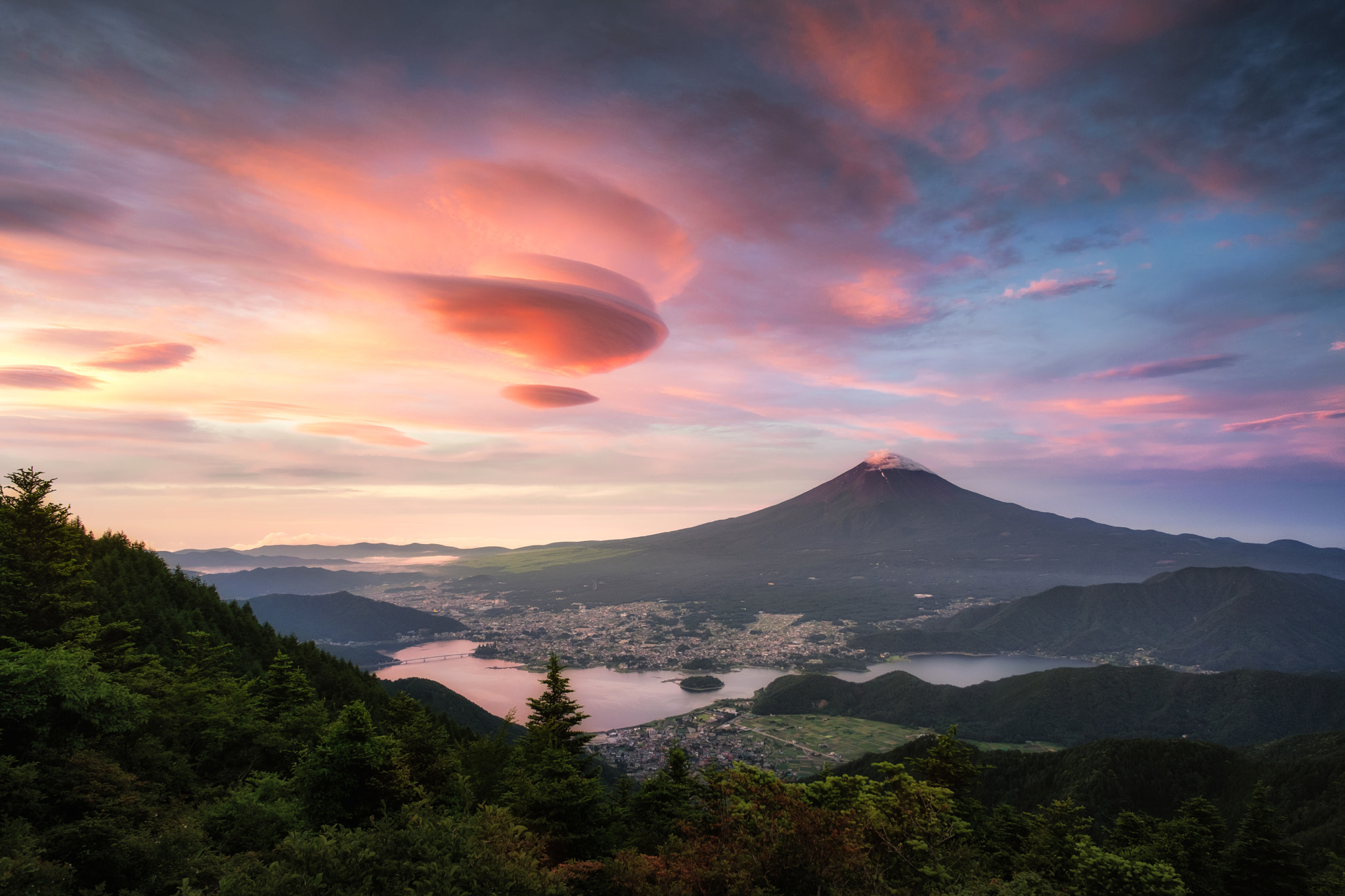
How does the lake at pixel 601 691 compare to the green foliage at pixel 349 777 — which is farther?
the lake at pixel 601 691

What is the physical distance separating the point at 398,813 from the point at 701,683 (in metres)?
179

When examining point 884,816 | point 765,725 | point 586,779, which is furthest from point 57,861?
point 765,725

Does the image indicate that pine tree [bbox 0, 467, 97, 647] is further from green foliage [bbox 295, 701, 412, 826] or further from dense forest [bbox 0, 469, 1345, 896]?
green foliage [bbox 295, 701, 412, 826]

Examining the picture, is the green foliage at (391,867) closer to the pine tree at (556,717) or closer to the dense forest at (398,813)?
the dense forest at (398,813)

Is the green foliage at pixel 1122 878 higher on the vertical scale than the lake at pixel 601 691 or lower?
higher

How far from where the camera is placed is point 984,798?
268 ft

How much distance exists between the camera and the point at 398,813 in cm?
1892

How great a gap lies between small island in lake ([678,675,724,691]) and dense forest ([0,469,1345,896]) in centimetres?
15173

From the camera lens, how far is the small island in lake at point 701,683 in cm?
18175

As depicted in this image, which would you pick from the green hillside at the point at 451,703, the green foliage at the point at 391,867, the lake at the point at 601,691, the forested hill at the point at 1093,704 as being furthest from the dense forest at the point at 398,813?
the forested hill at the point at 1093,704

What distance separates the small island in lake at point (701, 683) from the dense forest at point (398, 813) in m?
152

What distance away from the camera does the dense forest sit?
13242 millimetres

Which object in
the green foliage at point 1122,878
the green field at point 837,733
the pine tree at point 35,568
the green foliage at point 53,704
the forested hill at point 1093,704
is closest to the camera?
the green foliage at point 53,704

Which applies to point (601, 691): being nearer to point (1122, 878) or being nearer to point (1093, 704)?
point (1093, 704)
